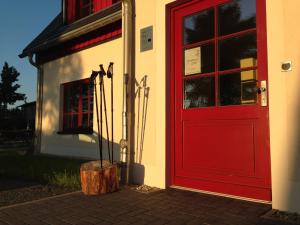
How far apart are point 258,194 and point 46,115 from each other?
21.0ft

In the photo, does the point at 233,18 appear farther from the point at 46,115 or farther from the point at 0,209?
the point at 46,115

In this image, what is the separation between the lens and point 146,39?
5.16m

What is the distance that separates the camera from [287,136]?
3.40m

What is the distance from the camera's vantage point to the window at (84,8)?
830 cm

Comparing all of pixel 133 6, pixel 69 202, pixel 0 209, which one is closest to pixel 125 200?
pixel 69 202

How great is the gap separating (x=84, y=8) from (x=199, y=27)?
4.82m

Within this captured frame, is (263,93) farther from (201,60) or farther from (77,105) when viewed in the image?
Answer: (77,105)

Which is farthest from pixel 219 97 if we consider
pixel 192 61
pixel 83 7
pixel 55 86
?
pixel 83 7

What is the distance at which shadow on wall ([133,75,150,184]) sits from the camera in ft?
16.6

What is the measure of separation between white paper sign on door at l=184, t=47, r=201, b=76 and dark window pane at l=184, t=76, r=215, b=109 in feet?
0.42

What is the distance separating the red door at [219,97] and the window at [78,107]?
314 centimetres

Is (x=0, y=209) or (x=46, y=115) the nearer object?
(x=0, y=209)

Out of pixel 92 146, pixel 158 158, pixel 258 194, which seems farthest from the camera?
pixel 92 146

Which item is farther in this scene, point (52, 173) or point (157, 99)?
point (52, 173)
